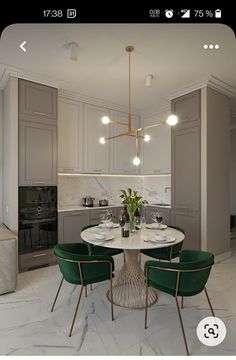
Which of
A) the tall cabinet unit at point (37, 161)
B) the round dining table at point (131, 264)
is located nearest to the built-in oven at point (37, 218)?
the tall cabinet unit at point (37, 161)

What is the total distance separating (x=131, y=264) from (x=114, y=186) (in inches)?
86.8

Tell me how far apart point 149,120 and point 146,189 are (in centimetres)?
A: 139

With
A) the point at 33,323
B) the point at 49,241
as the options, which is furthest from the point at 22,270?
the point at 33,323

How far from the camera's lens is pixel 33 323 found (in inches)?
68.2

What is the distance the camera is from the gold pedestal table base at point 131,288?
1.98 m

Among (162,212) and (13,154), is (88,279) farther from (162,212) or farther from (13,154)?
(162,212)

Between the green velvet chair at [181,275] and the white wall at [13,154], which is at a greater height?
the white wall at [13,154]

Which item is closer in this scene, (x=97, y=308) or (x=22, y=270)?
(x=97, y=308)

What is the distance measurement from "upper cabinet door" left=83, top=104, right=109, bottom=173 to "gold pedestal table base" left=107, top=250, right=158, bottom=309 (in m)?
1.82

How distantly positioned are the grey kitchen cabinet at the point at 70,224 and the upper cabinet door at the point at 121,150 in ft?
3.45

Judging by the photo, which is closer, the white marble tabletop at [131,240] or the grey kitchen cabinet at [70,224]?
the white marble tabletop at [131,240]

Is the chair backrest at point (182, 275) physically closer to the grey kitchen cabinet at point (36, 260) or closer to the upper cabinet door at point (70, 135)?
the grey kitchen cabinet at point (36, 260)

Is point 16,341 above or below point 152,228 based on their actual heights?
below

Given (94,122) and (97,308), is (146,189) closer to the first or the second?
(94,122)
